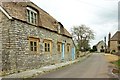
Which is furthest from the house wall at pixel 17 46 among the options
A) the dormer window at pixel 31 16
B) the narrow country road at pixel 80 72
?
the narrow country road at pixel 80 72

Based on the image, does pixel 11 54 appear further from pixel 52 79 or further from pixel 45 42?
pixel 45 42

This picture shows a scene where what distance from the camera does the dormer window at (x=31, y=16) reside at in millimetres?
21175

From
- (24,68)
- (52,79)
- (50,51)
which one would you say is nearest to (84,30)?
(50,51)

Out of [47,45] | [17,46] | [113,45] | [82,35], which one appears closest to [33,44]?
[17,46]

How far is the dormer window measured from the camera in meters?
21.2

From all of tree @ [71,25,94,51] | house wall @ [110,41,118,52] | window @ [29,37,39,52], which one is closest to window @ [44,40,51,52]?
window @ [29,37,39,52]

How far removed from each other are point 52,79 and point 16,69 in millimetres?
4846

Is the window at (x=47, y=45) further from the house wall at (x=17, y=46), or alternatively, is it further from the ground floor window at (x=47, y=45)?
the house wall at (x=17, y=46)

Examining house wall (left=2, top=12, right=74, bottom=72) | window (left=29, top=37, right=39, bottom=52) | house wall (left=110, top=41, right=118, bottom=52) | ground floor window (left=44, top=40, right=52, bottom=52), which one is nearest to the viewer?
house wall (left=2, top=12, right=74, bottom=72)

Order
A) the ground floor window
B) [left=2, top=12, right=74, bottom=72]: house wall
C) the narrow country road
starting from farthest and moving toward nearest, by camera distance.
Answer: the ground floor window, [left=2, top=12, right=74, bottom=72]: house wall, the narrow country road

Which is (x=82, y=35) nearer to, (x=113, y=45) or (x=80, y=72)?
(x=113, y=45)

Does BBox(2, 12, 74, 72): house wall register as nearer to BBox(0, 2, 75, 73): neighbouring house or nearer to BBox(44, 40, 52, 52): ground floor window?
BBox(0, 2, 75, 73): neighbouring house

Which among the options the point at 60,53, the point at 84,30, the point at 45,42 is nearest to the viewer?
the point at 45,42

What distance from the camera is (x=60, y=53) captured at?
31438 mm
